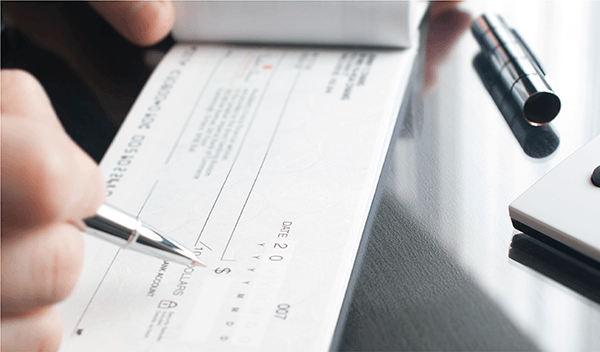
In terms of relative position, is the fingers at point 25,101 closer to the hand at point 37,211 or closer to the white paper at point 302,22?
the hand at point 37,211

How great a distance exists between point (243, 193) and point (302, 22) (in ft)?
0.64

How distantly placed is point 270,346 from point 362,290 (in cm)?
6

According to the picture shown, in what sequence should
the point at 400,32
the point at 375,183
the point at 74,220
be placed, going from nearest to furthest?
the point at 74,220 → the point at 375,183 → the point at 400,32

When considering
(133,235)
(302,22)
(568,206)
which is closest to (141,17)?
(302,22)

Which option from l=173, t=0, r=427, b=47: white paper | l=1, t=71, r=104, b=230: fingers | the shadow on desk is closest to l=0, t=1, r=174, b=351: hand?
l=1, t=71, r=104, b=230: fingers

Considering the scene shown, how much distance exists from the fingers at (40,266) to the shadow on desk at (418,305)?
136mm

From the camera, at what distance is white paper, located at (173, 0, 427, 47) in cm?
47

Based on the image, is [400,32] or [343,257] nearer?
[343,257]

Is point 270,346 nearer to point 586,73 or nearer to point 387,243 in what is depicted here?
point 387,243

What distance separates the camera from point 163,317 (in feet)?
0.99

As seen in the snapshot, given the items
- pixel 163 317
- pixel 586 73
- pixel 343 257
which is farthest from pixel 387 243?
pixel 586 73

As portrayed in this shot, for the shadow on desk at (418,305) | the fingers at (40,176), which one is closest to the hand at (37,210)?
the fingers at (40,176)

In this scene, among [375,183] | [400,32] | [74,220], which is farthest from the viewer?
[400,32]

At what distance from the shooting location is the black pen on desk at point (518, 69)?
0.38 m
